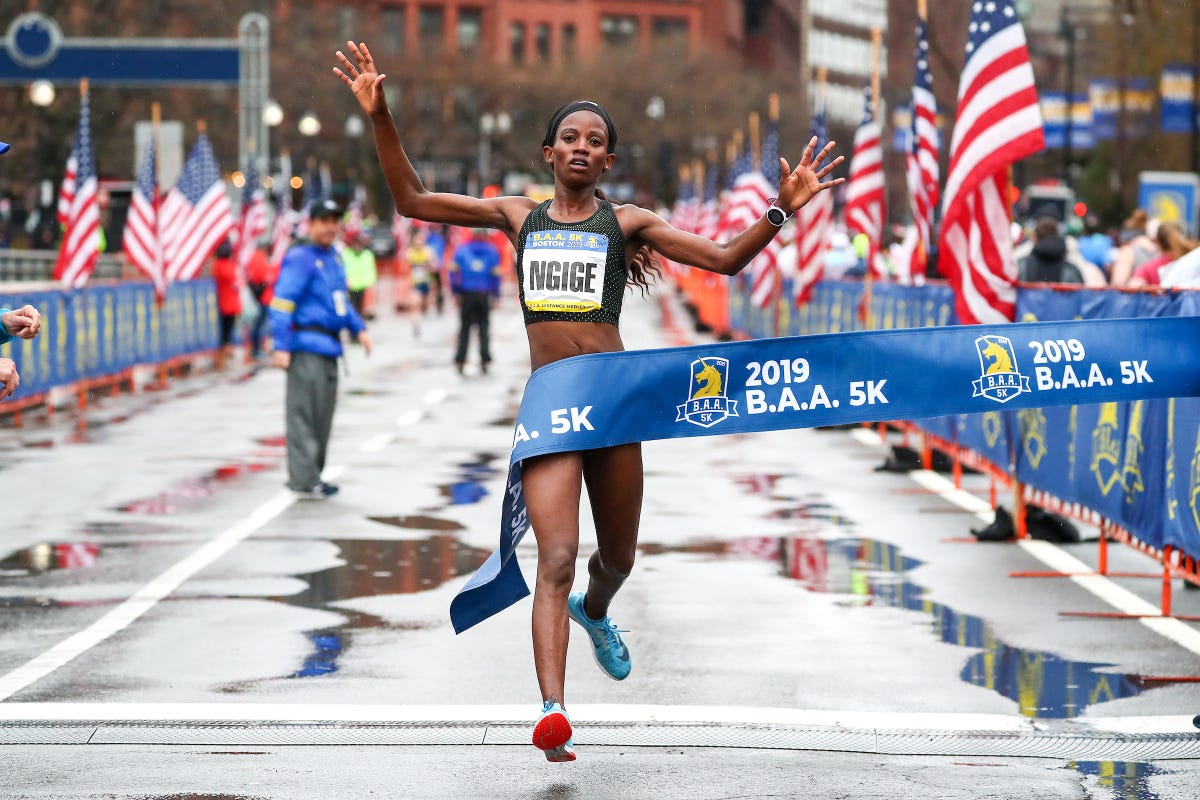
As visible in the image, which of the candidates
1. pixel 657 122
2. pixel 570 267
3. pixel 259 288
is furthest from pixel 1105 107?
pixel 570 267

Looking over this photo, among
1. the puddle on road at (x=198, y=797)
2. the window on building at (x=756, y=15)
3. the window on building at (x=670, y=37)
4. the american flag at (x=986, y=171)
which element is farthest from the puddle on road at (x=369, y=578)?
the window on building at (x=756, y=15)

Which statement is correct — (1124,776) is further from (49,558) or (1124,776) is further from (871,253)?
(871,253)

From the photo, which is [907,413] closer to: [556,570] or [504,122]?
[556,570]

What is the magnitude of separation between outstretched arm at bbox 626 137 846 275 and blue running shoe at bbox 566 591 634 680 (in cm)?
122

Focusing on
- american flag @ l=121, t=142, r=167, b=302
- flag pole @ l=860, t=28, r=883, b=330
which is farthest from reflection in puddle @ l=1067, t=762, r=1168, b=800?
american flag @ l=121, t=142, r=167, b=302

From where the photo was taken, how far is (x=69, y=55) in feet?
147

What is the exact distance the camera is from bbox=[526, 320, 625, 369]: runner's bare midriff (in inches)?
272

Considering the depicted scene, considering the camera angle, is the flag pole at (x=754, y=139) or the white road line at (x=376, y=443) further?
the flag pole at (x=754, y=139)

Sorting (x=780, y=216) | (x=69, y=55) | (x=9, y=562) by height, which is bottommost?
(x=9, y=562)

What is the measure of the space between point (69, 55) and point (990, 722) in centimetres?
4004

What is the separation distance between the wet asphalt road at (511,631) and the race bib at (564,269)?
1408mm

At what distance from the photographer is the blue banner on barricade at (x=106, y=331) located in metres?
21.6

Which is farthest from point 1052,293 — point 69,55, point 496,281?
point 69,55

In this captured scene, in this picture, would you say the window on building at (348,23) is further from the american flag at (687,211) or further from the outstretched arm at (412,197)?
the outstretched arm at (412,197)
